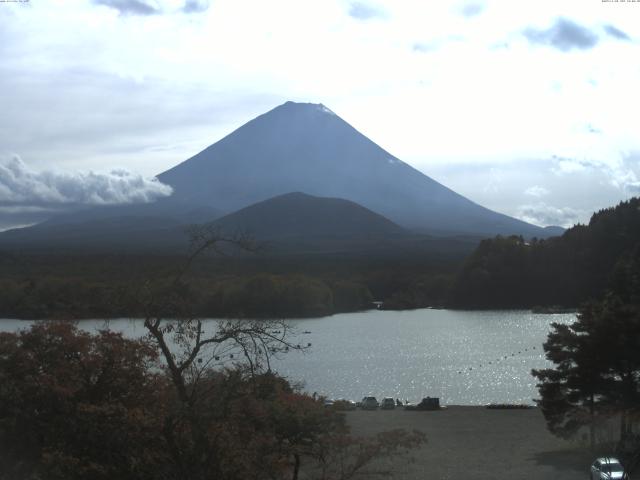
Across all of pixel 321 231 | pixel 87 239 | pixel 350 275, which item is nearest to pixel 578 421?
pixel 350 275

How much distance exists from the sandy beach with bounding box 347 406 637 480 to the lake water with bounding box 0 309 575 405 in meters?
2.35

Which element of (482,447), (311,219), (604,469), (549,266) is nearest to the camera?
(604,469)

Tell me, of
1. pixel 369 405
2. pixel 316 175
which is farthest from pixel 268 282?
pixel 316 175

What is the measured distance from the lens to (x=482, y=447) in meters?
12.6

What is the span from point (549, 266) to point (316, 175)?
7803cm

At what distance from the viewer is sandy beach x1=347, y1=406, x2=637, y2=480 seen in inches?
415

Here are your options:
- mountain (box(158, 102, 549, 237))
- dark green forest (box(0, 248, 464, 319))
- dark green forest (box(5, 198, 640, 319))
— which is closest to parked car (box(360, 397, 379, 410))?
dark green forest (box(0, 248, 464, 319))

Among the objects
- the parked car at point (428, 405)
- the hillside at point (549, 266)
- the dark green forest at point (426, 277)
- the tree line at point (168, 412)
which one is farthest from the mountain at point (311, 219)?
the tree line at point (168, 412)

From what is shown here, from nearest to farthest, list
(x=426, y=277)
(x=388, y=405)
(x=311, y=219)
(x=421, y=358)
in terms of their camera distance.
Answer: (x=388, y=405) → (x=421, y=358) → (x=426, y=277) → (x=311, y=219)

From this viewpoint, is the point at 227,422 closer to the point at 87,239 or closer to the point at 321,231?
the point at 87,239

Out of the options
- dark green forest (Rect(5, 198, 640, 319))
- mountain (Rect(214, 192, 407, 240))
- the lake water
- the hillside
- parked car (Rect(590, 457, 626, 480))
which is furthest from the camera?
mountain (Rect(214, 192, 407, 240))

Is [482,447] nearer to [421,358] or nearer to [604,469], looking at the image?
[604,469]

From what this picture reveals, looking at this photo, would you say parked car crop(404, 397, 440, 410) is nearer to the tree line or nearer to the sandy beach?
the sandy beach

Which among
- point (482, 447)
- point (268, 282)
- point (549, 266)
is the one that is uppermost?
point (549, 266)
